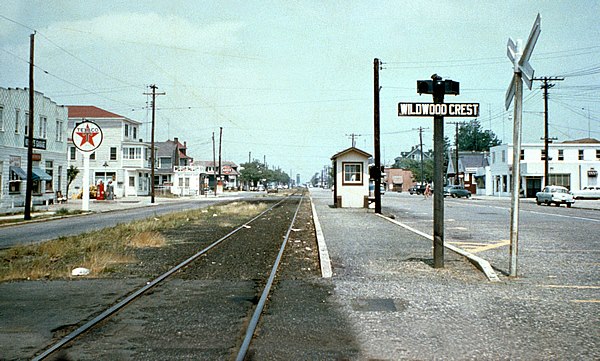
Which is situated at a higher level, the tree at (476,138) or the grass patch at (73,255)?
the tree at (476,138)

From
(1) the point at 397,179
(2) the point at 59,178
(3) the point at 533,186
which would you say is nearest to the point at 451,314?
(2) the point at 59,178

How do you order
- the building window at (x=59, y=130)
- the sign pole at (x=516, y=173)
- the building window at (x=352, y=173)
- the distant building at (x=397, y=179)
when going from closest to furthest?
the sign pole at (x=516, y=173) → the building window at (x=352, y=173) → the building window at (x=59, y=130) → the distant building at (x=397, y=179)

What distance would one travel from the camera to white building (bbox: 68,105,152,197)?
6228cm

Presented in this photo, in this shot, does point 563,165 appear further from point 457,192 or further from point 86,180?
point 86,180

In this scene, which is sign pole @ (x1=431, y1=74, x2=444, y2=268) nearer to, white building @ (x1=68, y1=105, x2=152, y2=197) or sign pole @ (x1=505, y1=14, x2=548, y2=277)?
sign pole @ (x1=505, y1=14, x2=548, y2=277)

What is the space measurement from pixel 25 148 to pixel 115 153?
90.1ft

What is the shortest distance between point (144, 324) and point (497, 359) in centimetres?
389

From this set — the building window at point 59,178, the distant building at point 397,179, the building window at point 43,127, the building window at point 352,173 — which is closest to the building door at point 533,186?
the building window at point 352,173

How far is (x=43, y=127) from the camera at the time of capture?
39.6m

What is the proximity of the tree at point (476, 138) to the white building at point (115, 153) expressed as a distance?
99.5 metres

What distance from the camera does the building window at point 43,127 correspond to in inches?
1536

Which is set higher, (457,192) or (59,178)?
(59,178)

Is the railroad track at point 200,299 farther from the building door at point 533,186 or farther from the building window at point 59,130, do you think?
the building door at point 533,186

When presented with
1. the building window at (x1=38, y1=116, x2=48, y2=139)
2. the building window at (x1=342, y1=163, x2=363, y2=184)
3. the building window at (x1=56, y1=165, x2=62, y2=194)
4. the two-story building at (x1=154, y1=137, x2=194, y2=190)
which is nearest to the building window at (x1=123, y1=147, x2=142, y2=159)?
the building window at (x1=56, y1=165, x2=62, y2=194)
